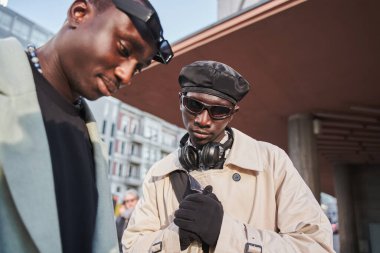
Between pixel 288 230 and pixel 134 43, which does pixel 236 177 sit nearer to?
pixel 288 230

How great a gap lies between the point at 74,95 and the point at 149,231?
1.05 m

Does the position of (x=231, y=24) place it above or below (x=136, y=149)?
below

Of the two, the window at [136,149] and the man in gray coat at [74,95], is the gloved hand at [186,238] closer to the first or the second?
the man in gray coat at [74,95]

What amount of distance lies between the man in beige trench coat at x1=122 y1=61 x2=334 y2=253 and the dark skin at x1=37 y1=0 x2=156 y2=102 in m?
0.79

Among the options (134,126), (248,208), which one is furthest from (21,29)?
(134,126)

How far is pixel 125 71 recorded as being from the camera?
120 centimetres

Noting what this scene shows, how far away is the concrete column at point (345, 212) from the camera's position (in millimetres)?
12045

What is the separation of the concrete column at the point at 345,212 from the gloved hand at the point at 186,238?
12.1m

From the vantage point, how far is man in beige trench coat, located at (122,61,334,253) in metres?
1.69

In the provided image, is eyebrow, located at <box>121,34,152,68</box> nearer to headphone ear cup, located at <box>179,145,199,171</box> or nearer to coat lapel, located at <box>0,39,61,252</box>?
coat lapel, located at <box>0,39,61,252</box>

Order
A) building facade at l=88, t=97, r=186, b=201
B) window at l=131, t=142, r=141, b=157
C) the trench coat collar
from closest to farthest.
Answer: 1. the trench coat collar
2. building facade at l=88, t=97, r=186, b=201
3. window at l=131, t=142, r=141, b=157

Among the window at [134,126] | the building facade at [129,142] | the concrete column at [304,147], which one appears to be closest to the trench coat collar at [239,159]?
the concrete column at [304,147]

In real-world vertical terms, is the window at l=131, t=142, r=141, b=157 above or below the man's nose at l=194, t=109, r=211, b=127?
above

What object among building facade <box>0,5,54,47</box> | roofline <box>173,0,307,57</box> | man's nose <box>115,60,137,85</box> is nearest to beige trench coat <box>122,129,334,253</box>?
man's nose <box>115,60,137,85</box>
